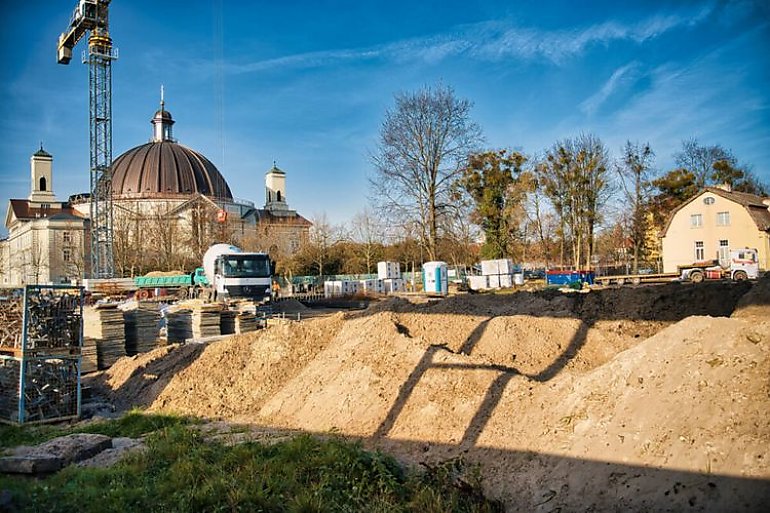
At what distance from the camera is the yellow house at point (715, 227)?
40.4 m

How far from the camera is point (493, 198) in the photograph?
135 ft

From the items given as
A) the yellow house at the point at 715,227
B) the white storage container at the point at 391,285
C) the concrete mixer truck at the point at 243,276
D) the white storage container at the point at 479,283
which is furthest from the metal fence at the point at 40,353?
the yellow house at the point at 715,227

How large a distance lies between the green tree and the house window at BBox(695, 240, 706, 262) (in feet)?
47.2

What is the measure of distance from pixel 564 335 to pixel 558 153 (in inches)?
1355

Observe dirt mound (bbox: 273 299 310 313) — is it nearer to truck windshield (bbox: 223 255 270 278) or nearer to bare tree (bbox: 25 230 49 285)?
truck windshield (bbox: 223 255 270 278)

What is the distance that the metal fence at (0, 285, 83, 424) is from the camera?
34.1ft

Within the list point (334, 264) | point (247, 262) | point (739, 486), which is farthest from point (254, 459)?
point (334, 264)

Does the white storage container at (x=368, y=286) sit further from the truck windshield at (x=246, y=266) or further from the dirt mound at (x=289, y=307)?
the truck windshield at (x=246, y=266)

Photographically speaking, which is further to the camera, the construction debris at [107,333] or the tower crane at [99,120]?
the tower crane at [99,120]

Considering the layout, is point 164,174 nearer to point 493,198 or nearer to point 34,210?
point 34,210

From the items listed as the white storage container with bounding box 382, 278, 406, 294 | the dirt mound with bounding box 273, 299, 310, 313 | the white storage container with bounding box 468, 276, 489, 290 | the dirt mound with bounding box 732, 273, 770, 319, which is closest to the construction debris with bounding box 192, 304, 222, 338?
the dirt mound with bounding box 732, 273, 770, 319

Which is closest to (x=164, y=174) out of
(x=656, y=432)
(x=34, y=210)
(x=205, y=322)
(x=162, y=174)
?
(x=162, y=174)

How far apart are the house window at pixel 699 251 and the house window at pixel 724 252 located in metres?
1.28

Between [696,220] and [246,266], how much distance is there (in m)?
33.6
